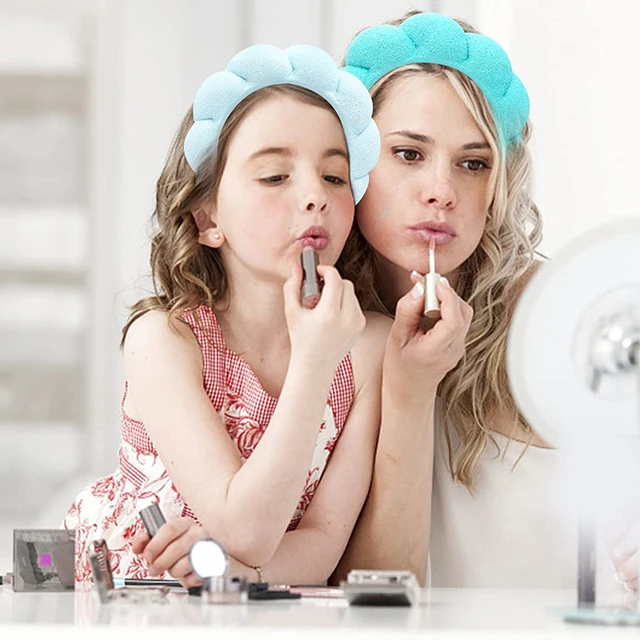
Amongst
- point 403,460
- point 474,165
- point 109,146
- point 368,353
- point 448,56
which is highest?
point 109,146

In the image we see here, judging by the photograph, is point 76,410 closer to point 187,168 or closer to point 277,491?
point 187,168

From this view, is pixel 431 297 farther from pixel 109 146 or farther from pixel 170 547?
pixel 109 146

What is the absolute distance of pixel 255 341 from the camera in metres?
1.33

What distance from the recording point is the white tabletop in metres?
0.65

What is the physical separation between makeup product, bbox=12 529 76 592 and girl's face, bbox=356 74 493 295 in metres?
0.55

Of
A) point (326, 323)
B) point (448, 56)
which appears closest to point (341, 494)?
point (326, 323)

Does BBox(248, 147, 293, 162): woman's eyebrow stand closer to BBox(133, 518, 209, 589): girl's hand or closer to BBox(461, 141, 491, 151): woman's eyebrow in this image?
BBox(461, 141, 491, 151): woman's eyebrow

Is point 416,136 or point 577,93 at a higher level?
point 577,93

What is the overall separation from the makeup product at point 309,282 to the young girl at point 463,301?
0.67 feet

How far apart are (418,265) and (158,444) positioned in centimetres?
38

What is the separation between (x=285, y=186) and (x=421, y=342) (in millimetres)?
218

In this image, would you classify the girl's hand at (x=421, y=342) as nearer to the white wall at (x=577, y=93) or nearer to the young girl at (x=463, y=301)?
the young girl at (x=463, y=301)

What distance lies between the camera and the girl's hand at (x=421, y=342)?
1189mm

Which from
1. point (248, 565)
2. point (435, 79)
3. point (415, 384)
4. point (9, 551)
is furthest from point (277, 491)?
point (9, 551)
